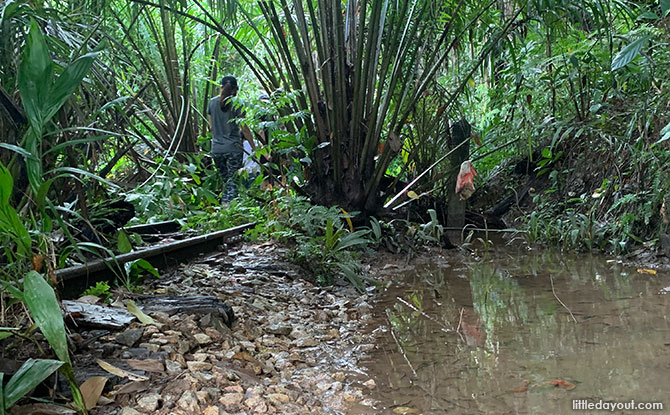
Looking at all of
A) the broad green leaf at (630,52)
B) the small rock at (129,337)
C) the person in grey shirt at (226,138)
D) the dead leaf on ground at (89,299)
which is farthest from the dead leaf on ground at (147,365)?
the person in grey shirt at (226,138)

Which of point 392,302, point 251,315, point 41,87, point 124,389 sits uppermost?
point 41,87

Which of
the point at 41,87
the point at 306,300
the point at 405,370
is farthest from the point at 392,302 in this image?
the point at 41,87

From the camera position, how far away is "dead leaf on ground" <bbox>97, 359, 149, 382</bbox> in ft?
5.00

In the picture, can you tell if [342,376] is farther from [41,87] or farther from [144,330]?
[41,87]

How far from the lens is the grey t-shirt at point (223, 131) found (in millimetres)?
5441

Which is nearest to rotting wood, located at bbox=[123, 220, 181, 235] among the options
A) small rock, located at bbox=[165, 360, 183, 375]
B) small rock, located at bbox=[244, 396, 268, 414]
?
small rock, located at bbox=[165, 360, 183, 375]

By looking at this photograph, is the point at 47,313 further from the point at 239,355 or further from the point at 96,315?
the point at 239,355

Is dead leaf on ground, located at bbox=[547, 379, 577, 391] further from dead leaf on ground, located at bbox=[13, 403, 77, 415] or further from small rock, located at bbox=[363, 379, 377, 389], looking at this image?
dead leaf on ground, located at bbox=[13, 403, 77, 415]

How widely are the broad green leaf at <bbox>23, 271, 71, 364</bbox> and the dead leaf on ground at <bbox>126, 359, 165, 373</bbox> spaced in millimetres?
369

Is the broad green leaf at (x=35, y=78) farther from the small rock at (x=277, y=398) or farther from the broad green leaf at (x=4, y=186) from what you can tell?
the small rock at (x=277, y=398)

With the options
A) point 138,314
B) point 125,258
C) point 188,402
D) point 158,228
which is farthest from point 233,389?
point 158,228

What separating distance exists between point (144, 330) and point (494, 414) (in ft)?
3.51

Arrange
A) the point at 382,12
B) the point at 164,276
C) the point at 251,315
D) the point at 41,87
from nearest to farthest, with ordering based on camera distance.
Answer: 1. the point at 41,87
2. the point at 251,315
3. the point at 164,276
4. the point at 382,12

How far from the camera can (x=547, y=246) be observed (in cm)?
459
